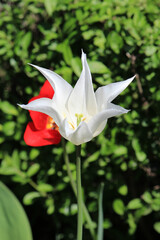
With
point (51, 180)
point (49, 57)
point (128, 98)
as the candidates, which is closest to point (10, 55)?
point (49, 57)

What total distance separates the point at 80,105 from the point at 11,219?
66cm

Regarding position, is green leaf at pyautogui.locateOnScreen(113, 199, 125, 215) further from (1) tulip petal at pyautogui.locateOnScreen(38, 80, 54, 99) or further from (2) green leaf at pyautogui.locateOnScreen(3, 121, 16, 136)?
(1) tulip petal at pyautogui.locateOnScreen(38, 80, 54, 99)

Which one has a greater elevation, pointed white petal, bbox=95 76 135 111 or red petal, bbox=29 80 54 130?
pointed white petal, bbox=95 76 135 111

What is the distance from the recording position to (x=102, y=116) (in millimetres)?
922

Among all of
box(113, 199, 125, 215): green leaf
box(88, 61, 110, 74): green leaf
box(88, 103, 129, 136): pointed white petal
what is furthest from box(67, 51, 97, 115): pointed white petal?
box(113, 199, 125, 215): green leaf

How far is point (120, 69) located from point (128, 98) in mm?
147

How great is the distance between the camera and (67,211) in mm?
1954

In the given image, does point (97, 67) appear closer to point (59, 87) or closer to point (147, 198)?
point (59, 87)

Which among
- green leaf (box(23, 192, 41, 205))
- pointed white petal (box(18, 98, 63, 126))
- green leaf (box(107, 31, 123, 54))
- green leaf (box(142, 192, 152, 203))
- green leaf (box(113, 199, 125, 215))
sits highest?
pointed white petal (box(18, 98, 63, 126))

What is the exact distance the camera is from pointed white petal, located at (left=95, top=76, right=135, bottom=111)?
0.97 metres

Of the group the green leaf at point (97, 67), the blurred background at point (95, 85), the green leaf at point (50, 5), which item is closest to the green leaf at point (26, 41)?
the blurred background at point (95, 85)

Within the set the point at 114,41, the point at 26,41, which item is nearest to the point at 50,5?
the point at 26,41

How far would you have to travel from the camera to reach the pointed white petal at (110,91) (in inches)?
38.3

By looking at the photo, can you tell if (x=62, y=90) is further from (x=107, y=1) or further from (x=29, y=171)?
(x=29, y=171)
